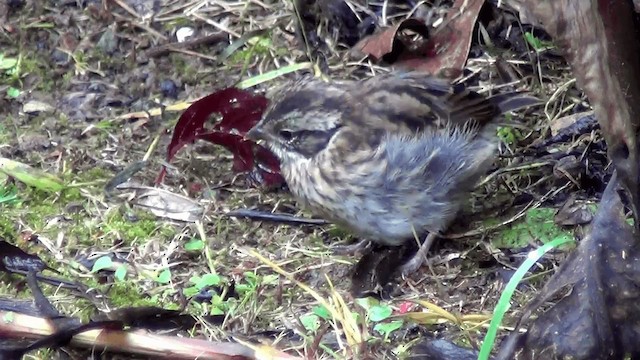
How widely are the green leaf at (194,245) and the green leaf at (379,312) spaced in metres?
0.77

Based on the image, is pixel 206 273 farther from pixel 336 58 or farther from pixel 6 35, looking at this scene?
pixel 6 35

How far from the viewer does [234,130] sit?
14.5 feet

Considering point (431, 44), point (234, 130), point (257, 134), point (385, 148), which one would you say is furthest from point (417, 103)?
point (431, 44)

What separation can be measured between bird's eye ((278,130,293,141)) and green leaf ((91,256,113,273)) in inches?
32.3

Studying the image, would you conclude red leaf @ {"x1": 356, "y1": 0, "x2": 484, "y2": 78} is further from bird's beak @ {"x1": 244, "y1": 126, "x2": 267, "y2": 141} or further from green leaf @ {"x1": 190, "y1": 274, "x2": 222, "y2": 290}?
green leaf @ {"x1": 190, "y1": 274, "x2": 222, "y2": 290}

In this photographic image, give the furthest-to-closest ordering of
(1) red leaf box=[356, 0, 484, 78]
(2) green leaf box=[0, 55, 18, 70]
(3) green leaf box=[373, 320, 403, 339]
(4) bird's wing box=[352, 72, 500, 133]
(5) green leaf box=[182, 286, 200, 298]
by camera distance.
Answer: (2) green leaf box=[0, 55, 18, 70]
(1) red leaf box=[356, 0, 484, 78]
(4) bird's wing box=[352, 72, 500, 133]
(5) green leaf box=[182, 286, 200, 298]
(3) green leaf box=[373, 320, 403, 339]

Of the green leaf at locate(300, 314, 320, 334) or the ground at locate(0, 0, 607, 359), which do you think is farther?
the ground at locate(0, 0, 607, 359)

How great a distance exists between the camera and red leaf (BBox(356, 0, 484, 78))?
4801mm

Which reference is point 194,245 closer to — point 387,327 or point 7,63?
point 387,327

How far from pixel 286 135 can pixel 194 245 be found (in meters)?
0.56

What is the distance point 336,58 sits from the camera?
5.13m

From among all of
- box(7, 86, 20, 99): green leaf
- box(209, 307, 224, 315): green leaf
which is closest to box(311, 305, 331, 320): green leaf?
box(209, 307, 224, 315): green leaf

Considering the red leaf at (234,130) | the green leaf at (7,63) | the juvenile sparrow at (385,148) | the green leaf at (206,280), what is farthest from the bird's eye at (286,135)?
the green leaf at (7,63)

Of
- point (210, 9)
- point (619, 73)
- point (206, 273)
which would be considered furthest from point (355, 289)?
point (210, 9)
